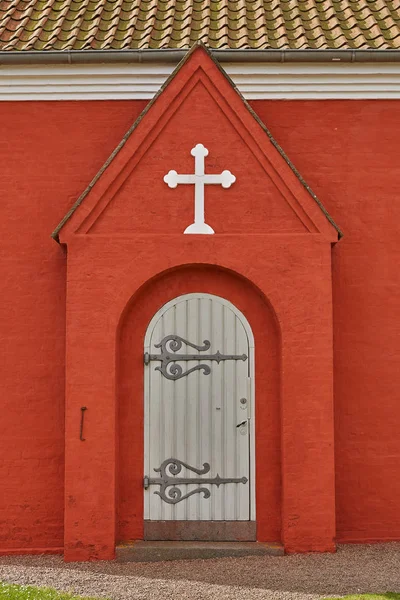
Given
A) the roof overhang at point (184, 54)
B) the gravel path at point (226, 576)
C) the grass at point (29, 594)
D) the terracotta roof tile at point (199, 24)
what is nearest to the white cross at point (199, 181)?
the roof overhang at point (184, 54)

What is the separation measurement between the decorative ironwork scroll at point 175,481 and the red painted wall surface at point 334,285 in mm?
993

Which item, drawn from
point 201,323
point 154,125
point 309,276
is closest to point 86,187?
point 154,125

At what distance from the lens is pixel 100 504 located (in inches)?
284

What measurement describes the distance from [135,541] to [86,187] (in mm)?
3464

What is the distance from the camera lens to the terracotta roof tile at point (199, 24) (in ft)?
26.4

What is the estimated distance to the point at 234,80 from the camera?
26.3 ft

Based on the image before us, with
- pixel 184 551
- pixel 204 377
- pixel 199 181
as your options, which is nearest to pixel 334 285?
pixel 204 377

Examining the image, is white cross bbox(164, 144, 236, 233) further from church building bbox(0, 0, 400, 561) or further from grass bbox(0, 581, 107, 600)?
grass bbox(0, 581, 107, 600)

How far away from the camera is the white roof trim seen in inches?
313

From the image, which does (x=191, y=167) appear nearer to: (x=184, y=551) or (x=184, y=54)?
(x=184, y=54)

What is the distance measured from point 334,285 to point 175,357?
175 cm

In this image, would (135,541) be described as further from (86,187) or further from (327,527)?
(86,187)

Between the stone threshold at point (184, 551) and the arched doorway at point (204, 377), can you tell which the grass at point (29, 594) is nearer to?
the stone threshold at point (184, 551)

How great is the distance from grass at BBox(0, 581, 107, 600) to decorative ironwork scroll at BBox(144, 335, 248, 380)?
2250 mm
